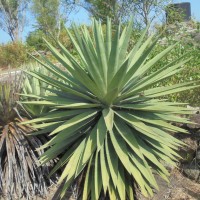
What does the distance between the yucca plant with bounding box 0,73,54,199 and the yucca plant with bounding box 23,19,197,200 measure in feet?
1.76

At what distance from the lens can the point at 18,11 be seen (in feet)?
161

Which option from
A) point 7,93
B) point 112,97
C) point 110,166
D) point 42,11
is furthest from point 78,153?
point 42,11

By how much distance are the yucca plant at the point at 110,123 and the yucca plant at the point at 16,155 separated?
54cm

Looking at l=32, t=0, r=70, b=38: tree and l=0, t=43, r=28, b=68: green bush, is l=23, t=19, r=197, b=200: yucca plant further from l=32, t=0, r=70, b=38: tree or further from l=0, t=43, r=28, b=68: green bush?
l=32, t=0, r=70, b=38: tree

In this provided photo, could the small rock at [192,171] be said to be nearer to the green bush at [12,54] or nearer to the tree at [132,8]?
the tree at [132,8]

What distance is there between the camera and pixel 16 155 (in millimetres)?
5266

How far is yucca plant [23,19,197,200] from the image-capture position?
439 centimetres

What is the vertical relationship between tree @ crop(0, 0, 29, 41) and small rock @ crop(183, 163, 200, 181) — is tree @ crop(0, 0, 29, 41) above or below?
above

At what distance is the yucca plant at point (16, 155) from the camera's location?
16.7ft

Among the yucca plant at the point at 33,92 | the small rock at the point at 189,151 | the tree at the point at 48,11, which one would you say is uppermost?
the tree at the point at 48,11

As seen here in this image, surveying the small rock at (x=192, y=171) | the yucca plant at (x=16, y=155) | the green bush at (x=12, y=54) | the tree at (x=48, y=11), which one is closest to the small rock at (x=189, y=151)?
the small rock at (x=192, y=171)

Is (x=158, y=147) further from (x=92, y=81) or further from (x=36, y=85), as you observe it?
(x=36, y=85)

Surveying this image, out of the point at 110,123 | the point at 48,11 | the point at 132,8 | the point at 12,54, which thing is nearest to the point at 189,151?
the point at 110,123

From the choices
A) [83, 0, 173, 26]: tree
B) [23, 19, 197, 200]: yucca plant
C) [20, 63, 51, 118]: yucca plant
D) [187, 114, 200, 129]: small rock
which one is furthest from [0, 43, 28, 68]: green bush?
[23, 19, 197, 200]: yucca plant
